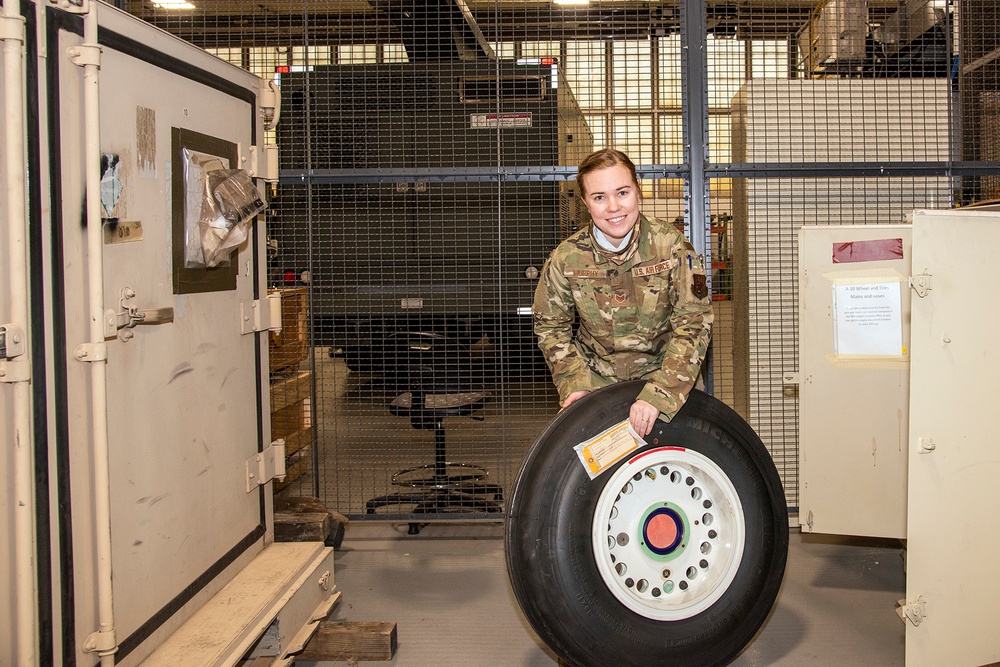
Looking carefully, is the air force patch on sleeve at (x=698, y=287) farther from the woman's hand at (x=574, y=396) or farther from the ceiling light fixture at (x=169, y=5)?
the ceiling light fixture at (x=169, y=5)

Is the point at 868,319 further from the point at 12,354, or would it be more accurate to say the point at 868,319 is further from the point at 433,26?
the point at 433,26

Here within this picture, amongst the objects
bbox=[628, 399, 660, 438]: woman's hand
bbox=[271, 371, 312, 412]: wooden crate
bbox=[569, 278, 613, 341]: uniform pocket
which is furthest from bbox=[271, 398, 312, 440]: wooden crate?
bbox=[628, 399, 660, 438]: woman's hand

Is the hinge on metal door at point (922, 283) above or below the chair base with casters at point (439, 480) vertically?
above

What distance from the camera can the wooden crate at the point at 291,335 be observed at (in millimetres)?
4812

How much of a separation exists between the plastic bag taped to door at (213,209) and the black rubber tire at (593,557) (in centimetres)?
119

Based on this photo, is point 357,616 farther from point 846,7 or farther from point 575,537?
point 846,7

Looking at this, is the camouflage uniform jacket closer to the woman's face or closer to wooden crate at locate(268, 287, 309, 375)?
the woman's face

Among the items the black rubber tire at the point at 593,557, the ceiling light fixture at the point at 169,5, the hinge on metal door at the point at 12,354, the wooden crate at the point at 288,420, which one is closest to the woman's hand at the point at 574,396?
the black rubber tire at the point at 593,557

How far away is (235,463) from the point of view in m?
2.79

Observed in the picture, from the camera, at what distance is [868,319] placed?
3.34 m

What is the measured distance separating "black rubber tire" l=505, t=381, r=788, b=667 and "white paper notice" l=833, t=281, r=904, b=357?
1.17 m

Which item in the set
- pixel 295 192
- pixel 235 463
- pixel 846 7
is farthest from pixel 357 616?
pixel 846 7

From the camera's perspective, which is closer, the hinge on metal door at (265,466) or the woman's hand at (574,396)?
the woman's hand at (574,396)

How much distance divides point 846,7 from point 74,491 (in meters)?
4.38
